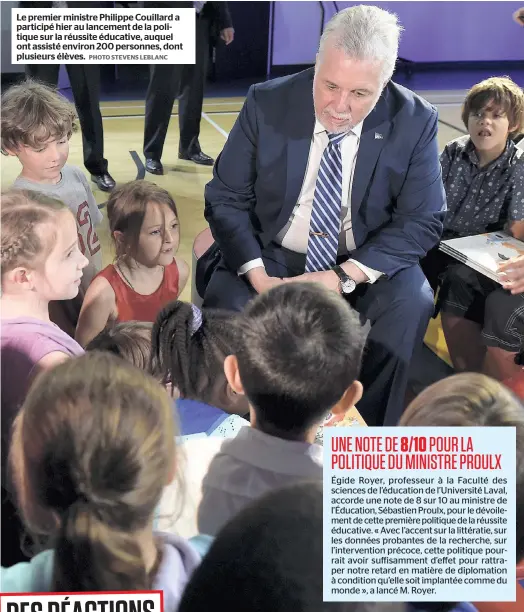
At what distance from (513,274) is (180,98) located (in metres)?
0.82

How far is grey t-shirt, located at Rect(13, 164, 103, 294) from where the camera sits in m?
1.15

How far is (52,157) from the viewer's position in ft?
3.93

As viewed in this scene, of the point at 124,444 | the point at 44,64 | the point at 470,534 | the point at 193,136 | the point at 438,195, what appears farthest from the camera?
the point at 438,195

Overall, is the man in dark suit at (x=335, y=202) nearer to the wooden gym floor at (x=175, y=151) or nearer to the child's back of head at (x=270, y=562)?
the wooden gym floor at (x=175, y=151)

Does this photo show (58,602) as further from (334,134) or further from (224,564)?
(334,134)

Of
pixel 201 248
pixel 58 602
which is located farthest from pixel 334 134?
pixel 58 602

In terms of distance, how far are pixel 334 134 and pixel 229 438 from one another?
27.7 inches

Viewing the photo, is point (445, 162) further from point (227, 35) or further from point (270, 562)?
point (270, 562)

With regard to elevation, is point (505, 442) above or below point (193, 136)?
below

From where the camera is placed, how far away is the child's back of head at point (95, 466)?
0.83 metres

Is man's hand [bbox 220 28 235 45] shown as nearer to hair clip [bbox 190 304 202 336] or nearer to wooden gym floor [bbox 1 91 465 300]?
wooden gym floor [bbox 1 91 465 300]

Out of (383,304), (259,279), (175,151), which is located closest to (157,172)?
(175,151)

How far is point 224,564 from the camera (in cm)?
88

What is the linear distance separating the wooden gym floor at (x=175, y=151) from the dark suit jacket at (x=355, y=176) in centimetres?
3
